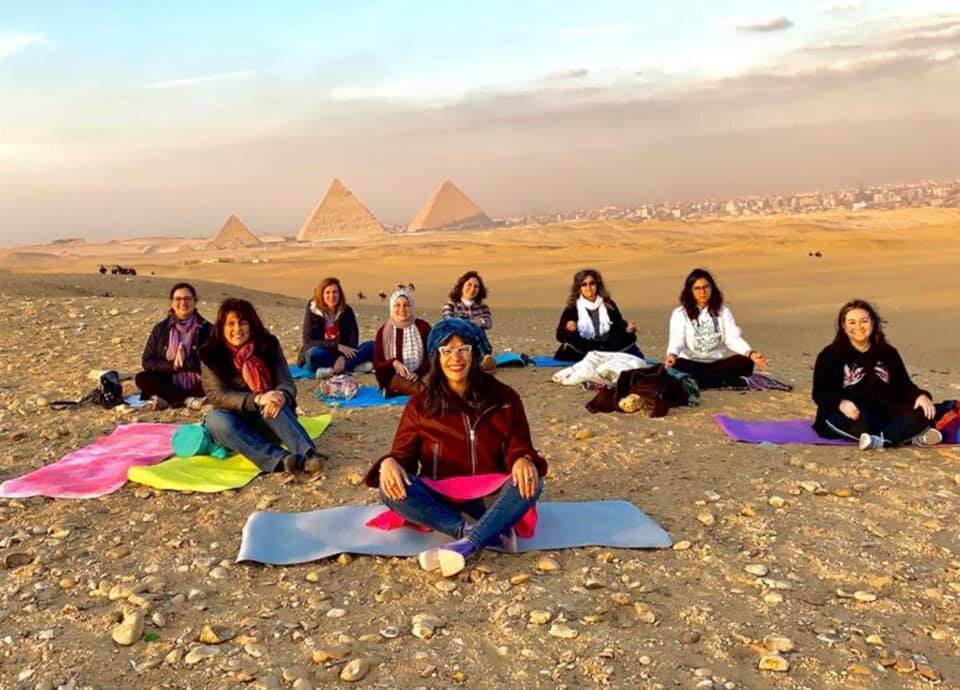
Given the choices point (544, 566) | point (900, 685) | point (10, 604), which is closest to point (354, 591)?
point (544, 566)

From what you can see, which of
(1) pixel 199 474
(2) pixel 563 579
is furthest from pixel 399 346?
(2) pixel 563 579

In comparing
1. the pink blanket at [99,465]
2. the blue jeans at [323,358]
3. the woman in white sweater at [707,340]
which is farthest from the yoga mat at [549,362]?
the pink blanket at [99,465]

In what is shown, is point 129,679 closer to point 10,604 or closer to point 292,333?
point 10,604

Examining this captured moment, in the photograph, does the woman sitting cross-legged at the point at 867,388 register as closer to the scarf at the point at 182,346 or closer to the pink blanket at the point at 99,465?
the pink blanket at the point at 99,465

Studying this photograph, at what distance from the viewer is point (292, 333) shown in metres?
12.5

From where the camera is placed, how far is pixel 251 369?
19.7 ft

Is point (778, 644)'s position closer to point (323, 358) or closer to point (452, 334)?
point (452, 334)

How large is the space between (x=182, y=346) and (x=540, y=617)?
527 cm

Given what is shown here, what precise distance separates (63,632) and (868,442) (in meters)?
5.00

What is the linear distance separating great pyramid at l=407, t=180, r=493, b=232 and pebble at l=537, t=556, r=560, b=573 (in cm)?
13171

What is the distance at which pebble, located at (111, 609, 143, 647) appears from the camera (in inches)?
141

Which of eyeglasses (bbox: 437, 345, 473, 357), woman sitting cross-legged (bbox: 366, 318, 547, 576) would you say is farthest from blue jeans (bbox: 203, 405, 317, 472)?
eyeglasses (bbox: 437, 345, 473, 357)

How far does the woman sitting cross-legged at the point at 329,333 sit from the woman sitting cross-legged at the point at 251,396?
3.29 meters

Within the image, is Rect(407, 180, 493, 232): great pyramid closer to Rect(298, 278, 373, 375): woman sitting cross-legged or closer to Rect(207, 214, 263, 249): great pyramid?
Rect(207, 214, 263, 249): great pyramid
